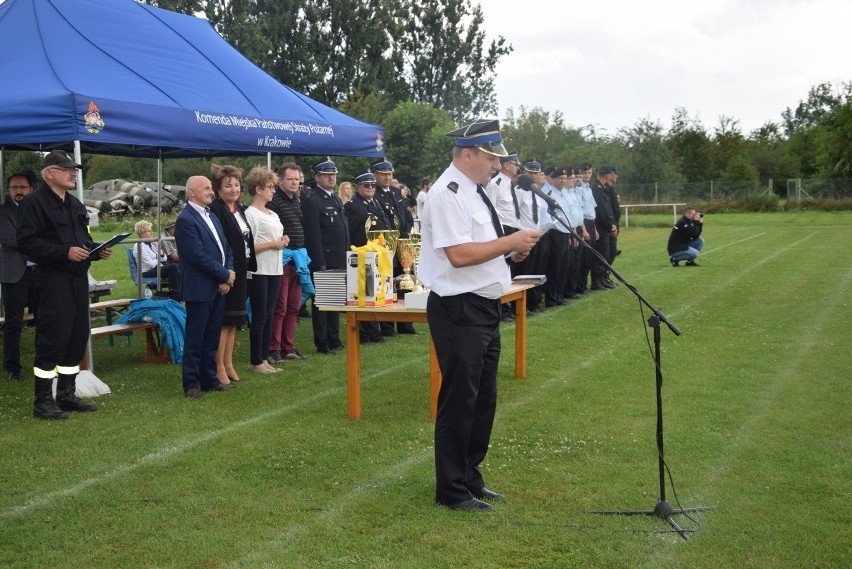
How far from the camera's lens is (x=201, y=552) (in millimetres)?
4840

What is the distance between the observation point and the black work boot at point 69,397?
8062 millimetres

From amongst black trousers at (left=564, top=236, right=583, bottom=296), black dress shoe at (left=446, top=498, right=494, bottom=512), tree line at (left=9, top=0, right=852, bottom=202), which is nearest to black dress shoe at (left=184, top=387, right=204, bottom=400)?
black dress shoe at (left=446, top=498, right=494, bottom=512)

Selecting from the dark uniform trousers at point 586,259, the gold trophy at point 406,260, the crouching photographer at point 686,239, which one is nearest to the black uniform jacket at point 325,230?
the gold trophy at point 406,260

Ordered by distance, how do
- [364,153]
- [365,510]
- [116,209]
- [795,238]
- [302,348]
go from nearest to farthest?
[365,510] < [302,348] < [364,153] < [795,238] < [116,209]

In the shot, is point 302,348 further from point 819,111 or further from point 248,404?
point 819,111

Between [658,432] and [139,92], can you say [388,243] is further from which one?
[658,432]

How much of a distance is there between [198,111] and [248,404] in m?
3.27

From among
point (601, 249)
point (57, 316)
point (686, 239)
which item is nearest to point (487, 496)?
point (57, 316)

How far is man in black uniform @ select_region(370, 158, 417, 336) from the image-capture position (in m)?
12.5

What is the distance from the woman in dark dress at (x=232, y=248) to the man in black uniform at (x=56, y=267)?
144cm

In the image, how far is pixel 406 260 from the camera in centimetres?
849

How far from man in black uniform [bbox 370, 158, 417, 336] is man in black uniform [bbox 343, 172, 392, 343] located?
0.99 ft

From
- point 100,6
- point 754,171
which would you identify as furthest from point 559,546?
point 754,171

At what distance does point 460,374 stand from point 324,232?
19.3 ft
